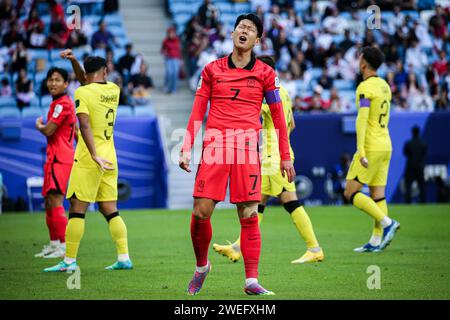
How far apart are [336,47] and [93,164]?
17.0 metres

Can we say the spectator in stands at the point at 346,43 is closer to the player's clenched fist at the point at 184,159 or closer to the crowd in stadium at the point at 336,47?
the crowd in stadium at the point at 336,47

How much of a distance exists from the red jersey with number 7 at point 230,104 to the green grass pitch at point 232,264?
→ 1359 millimetres

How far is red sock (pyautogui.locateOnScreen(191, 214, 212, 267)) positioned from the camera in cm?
819

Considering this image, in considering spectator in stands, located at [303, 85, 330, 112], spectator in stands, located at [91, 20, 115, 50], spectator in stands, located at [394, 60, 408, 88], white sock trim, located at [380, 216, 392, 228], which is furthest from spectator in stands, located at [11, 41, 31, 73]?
white sock trim, located at [380, 216, 392, 228]

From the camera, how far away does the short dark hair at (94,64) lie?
1027cm

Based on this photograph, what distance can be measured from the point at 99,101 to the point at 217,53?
1517 cm

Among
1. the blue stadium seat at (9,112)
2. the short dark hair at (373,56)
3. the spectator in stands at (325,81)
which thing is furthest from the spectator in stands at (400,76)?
the short dark hair at (373,56)

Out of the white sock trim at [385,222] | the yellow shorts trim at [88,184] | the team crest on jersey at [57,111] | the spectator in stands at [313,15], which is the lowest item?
the white sock trim at [385,222]

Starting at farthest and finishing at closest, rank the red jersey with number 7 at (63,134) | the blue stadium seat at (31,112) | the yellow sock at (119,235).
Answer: the blue stadium seat at (31,112)
the red jersey with number 7 at (63,134)
the yellow sock at (119,235)

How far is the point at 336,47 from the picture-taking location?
86.3 ft

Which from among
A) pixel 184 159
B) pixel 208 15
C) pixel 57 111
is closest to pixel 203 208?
pixel 184 159

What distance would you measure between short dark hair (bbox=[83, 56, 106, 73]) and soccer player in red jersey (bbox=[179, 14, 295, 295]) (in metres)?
2.34

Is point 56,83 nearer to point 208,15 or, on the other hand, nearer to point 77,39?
point 77,39
